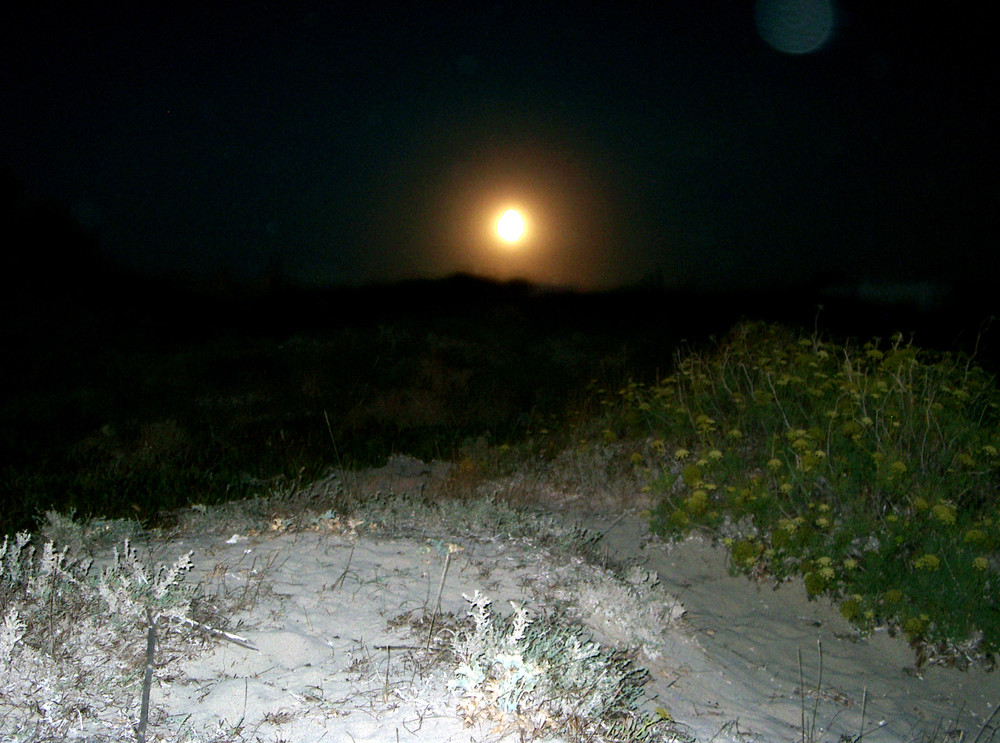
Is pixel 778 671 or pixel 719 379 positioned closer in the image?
pixel 778 671

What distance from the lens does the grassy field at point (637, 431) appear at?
5.18m

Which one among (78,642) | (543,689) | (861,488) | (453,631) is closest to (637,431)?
(861,488)

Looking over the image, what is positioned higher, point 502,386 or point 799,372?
point 799,372

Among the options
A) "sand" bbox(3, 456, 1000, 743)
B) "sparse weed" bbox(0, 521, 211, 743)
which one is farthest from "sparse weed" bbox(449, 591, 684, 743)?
"sparse weed" bbox(0, 521, 211, 743)

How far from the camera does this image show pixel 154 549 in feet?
14.4

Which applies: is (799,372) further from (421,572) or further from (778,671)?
(421,572)

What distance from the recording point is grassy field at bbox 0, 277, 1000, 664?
5180 millimetres

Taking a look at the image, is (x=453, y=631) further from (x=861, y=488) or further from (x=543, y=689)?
(x=861, y=488)

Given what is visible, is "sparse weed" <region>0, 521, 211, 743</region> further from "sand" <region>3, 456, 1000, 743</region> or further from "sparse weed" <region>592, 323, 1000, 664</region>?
"sparse weed" <region>592, 323, 1000, 664</region>

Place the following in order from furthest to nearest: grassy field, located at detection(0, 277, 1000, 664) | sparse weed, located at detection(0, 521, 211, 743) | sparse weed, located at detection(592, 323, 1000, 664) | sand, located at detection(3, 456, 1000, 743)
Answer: grassy field, located at detection(0, 277, 1000, 664) < sparse weed, located at detection(592, 323, 1000, 664) < sand, located at detection(3, 456, 1000, 743) < sparse weed, located at detection(0, 521, 211, 743)

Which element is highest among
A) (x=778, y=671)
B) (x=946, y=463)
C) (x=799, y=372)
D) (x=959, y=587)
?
(x=799, y=372)

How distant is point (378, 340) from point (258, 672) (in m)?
16.5

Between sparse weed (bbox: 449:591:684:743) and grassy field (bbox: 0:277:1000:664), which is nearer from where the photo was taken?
sparse weed (bbox: 449:591:684:743)

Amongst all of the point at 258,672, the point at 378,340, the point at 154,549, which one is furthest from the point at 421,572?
the point at 378,340
